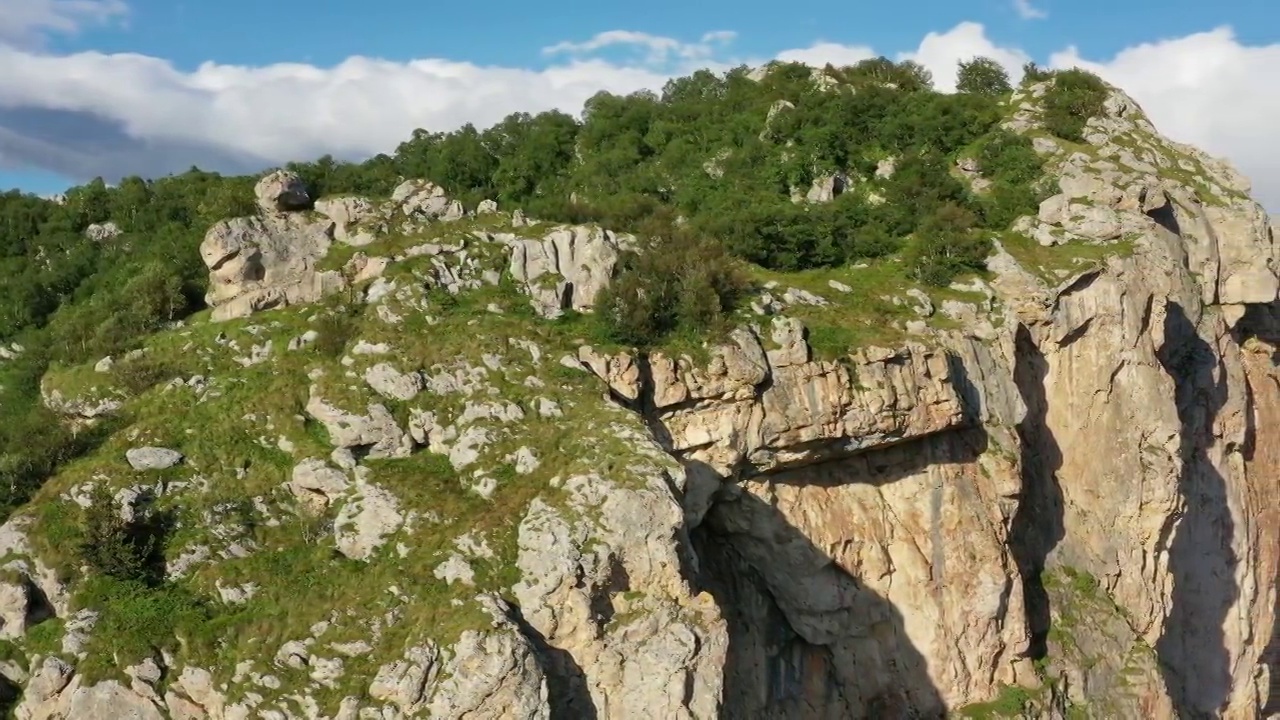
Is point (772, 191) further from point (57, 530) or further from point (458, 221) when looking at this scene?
point (57, 530)

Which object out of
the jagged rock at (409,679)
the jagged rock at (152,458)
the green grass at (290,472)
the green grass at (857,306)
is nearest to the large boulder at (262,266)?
the green grass at (290,472)

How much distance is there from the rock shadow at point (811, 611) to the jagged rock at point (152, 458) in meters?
12.3

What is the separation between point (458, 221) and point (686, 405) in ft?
28.5

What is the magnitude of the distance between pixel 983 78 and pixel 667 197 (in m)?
17.0

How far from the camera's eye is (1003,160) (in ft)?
115

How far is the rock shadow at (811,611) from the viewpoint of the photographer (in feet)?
79.8

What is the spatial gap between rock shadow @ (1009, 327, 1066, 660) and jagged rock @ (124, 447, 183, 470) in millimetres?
22147

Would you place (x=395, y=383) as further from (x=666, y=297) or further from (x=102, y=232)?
(x=102, y=232)

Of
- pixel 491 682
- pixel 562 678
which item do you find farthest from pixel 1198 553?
pixel 491 682

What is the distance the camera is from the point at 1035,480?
28891mm

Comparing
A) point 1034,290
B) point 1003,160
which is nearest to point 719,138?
point 1003,160

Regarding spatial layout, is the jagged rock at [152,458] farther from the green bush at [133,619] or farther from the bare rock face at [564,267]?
the bare rock face at [564,267]

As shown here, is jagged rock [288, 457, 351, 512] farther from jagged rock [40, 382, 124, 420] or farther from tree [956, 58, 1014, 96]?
tree [956, 58, 1014, 96]

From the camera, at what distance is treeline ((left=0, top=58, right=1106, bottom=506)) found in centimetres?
2548
